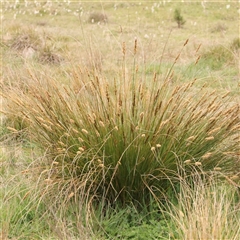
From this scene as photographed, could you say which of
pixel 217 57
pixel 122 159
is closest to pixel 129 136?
pixel 122 159

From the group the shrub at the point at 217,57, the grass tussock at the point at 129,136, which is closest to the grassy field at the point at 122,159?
the grass tussock at the point at 129,136

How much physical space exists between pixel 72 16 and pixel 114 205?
43.1 ft

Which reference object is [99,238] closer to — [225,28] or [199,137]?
[199,137]

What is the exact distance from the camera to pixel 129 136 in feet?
10.1

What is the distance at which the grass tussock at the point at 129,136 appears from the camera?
3.06 metres

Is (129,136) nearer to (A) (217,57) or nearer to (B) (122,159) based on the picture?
(B) (122,159)

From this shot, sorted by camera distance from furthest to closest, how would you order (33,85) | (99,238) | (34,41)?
(34,41) → (33,85) → (99,238)

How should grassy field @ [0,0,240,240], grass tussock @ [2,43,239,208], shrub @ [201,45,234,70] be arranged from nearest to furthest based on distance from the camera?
grassy field @ [0,0,240,240] → grass tussock @ [2,43,239,208] → shrub @ [201,45,234,70]

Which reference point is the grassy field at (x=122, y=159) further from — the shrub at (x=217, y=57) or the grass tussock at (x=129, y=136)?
the shrub at (x=217, y=57)

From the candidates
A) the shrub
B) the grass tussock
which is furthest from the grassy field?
the shrub

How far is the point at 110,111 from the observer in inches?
122

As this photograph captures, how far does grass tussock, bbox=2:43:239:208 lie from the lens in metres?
3.06

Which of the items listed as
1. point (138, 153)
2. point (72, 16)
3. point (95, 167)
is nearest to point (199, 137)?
point (138, 153)

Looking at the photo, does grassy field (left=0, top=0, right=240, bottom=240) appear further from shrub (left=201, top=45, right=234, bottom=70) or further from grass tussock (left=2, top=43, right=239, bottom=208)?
shrub (left=201, top=45, right=234, bottom=70)
